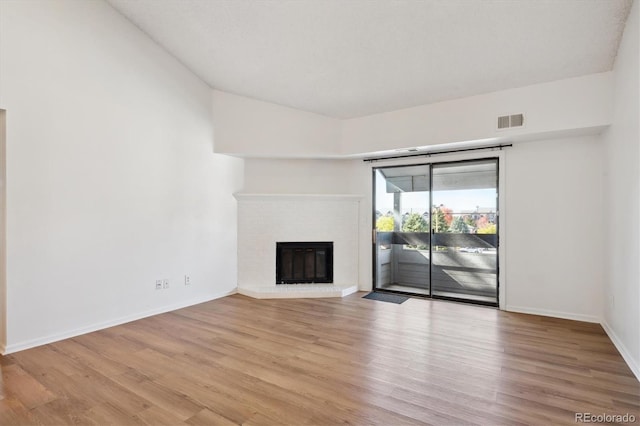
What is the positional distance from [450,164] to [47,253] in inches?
200

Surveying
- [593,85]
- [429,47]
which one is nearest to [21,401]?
[429,47]

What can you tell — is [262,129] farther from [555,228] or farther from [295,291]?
[555,228]

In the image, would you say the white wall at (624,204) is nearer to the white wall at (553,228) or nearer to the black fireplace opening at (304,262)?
the white wall at (553,228)

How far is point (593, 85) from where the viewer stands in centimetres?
370

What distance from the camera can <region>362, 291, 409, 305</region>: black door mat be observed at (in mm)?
5035

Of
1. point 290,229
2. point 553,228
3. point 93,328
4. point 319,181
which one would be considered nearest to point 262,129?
point 319,181

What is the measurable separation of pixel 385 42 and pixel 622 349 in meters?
3.65

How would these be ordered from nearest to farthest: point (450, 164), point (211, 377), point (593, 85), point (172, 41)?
point (211, 377) → point (593, 85) → point (172, 41) → point (450, 164)

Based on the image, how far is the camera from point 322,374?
266 centimetres

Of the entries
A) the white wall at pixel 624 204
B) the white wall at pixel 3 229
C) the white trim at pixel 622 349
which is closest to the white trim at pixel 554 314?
the white trim at pixel 622 349

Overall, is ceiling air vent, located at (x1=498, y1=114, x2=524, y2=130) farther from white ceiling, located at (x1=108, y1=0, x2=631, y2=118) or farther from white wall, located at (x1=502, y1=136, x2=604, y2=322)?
white wall, located at (x1=502, y1=136, x2=604, y2=322)

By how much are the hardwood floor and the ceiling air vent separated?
92.8 inches

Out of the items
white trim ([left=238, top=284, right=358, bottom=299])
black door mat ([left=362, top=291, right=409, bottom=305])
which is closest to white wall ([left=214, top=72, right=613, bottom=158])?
white trim ([left=238, top=284, right=358, bottom=299])

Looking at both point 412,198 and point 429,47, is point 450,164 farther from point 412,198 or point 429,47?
point 429,47
